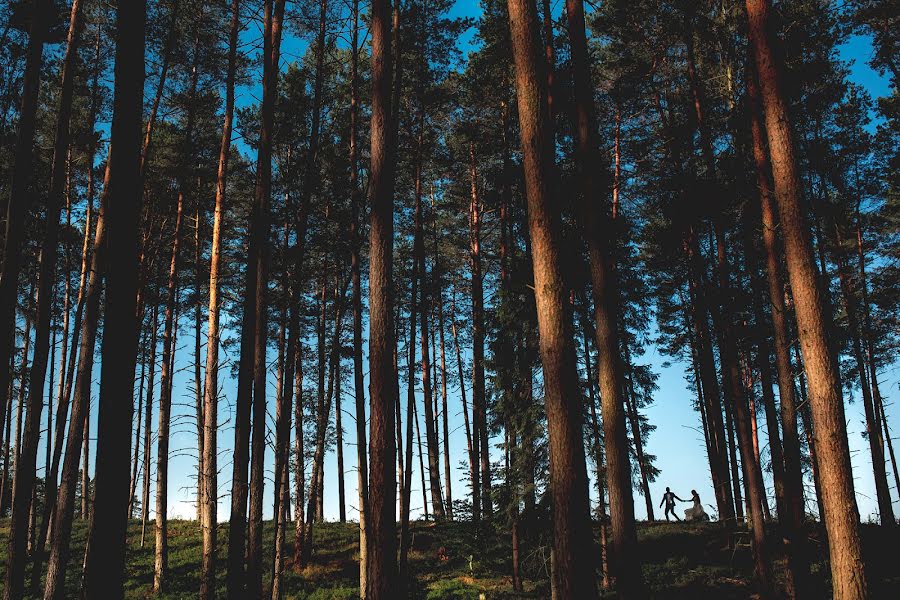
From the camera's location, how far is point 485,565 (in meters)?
14.4

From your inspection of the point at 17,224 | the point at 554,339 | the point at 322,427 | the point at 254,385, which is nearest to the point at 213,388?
the point at 254,385

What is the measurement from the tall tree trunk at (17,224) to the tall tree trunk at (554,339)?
7799 millimetres

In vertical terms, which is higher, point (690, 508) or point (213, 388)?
point (213, 388)

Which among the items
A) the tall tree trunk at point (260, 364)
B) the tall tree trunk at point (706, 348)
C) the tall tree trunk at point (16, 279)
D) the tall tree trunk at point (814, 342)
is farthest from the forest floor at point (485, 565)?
the tall tree trunk at point (814, 342)

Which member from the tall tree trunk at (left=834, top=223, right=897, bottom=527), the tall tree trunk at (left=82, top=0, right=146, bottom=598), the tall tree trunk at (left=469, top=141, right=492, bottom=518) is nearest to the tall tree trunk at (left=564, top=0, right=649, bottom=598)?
the tall tree trunk at (left=82, top=0, right=146, bottom=598)

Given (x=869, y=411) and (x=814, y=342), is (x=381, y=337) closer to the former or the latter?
(x=814, y=342)

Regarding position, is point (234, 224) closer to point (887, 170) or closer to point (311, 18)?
point (311, 18)

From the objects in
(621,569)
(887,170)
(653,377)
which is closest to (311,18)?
(621,569)

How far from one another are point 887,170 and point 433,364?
16.6 m

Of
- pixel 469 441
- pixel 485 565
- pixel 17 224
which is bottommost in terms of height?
pixel 485 565

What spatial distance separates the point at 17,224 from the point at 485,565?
1279 cm

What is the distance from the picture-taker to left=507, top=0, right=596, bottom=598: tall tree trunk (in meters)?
5.62

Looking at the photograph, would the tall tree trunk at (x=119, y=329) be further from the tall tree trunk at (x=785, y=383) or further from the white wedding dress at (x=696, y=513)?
the white wedding dress at (x=696, y=513)

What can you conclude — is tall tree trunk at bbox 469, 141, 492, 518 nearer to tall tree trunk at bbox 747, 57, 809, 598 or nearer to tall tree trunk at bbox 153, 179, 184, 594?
tall tree trunk at bbox 747, 57, 809, 598
